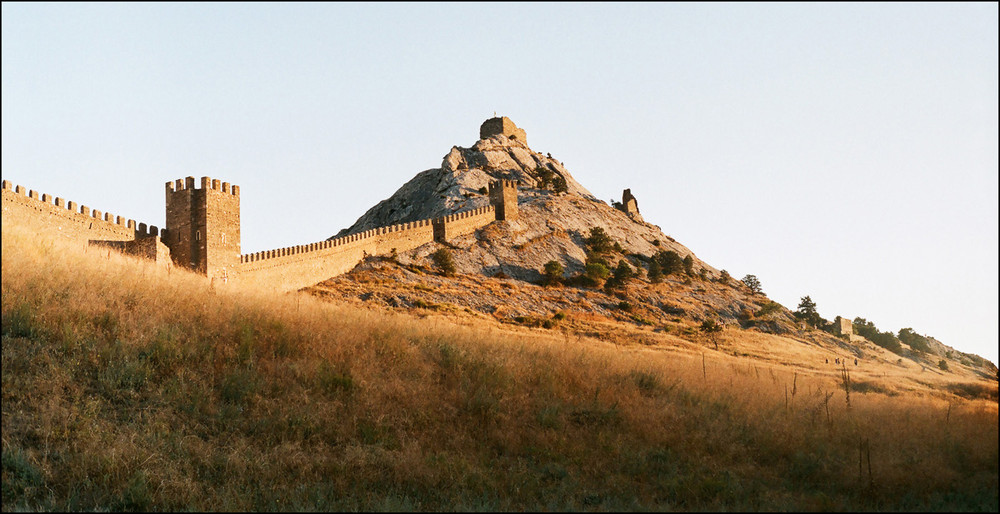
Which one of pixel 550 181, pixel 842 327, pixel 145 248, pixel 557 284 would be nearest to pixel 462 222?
pixel 557 284

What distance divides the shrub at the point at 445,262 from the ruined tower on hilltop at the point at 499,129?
44.9m

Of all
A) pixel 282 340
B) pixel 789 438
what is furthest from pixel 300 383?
pixel 789 438

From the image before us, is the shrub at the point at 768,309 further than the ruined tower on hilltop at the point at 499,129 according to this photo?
No

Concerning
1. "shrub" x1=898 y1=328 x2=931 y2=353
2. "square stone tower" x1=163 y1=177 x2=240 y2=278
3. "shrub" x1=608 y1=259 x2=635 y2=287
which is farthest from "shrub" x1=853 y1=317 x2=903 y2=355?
"square stone tower" x1=163 y1=177 x2=240 y2=278

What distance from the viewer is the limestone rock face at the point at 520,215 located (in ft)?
201

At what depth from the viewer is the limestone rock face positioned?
2415 inches

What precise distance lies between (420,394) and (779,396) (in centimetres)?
711

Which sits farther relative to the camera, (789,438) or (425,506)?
(789,438)

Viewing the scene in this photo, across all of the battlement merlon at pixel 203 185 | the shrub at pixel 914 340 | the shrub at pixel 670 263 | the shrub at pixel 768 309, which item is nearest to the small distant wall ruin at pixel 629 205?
the shrub at pixel 670 263

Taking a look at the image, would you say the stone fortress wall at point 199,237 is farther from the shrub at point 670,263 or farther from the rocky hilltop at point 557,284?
the shrub at point 670,263

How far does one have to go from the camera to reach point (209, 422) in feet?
34.9

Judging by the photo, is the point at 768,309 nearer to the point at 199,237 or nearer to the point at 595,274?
the point at 595,274

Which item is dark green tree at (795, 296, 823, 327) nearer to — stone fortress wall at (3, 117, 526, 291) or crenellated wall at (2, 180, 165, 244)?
stone fortress wall at (3, 117, 526, 291)

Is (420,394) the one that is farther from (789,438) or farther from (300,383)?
(789,438)
